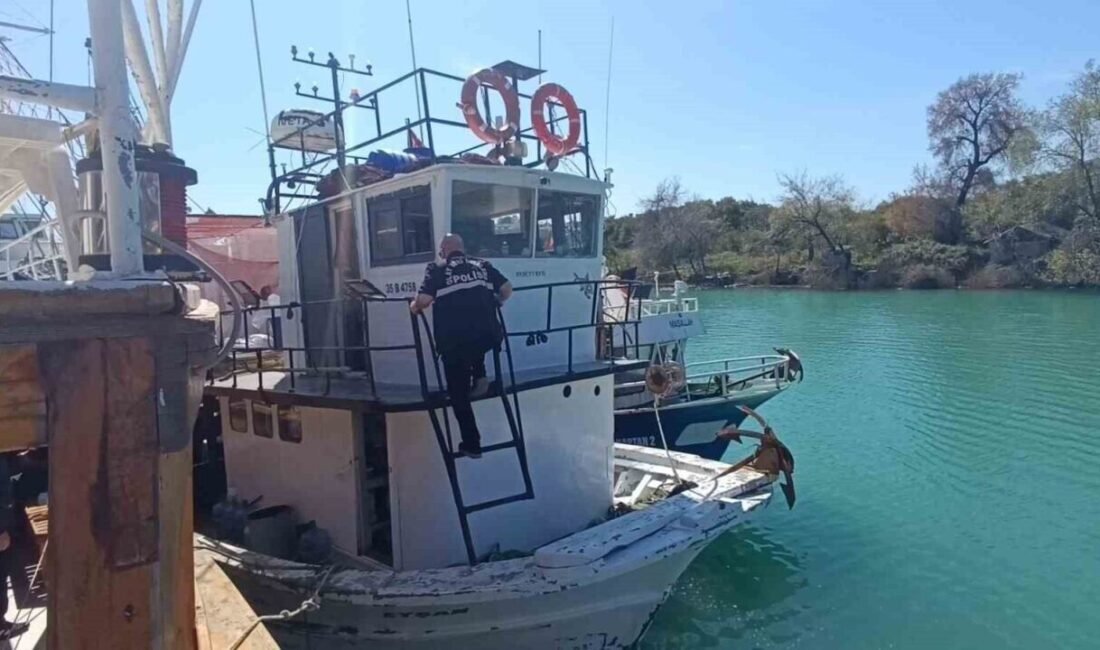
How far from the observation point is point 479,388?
19.7 ft

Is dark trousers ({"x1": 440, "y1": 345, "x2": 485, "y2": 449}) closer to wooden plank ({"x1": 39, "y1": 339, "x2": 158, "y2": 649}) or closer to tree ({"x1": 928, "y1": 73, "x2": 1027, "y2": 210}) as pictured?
wooden plank ({"x1": 39, "y1": 339, "x2": 158, "y2": 649})

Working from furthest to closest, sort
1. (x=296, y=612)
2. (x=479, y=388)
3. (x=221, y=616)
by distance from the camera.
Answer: (x=479, y=388)
(x=296, y=612)
(x=221, y=616)

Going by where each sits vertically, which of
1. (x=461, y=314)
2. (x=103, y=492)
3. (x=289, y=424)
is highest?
(x=461, y=314)

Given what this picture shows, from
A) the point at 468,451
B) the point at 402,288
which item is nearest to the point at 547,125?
the point at 402,288

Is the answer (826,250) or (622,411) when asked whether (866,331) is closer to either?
(622,411)

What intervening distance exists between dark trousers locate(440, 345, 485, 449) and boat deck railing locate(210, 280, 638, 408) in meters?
0.20

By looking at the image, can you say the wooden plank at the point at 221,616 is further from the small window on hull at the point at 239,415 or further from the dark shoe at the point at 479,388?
the small window on hull at the point at 239,415

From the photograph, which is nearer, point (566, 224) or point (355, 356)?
point (566, 224)

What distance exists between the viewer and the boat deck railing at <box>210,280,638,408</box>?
258 inches

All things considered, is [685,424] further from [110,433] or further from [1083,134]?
[1083,134]

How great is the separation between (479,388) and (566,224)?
2.39m

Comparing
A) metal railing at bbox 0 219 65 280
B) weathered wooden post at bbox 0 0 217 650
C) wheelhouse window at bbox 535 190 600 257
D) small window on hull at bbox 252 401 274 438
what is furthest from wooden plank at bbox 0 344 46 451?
small window on hull at bbox 252 401 274 438

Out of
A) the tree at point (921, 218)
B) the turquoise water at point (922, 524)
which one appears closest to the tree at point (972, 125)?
the tree at point (921, 218)

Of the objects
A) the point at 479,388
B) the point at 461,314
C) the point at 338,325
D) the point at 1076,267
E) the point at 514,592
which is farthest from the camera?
the point at 1076,267
